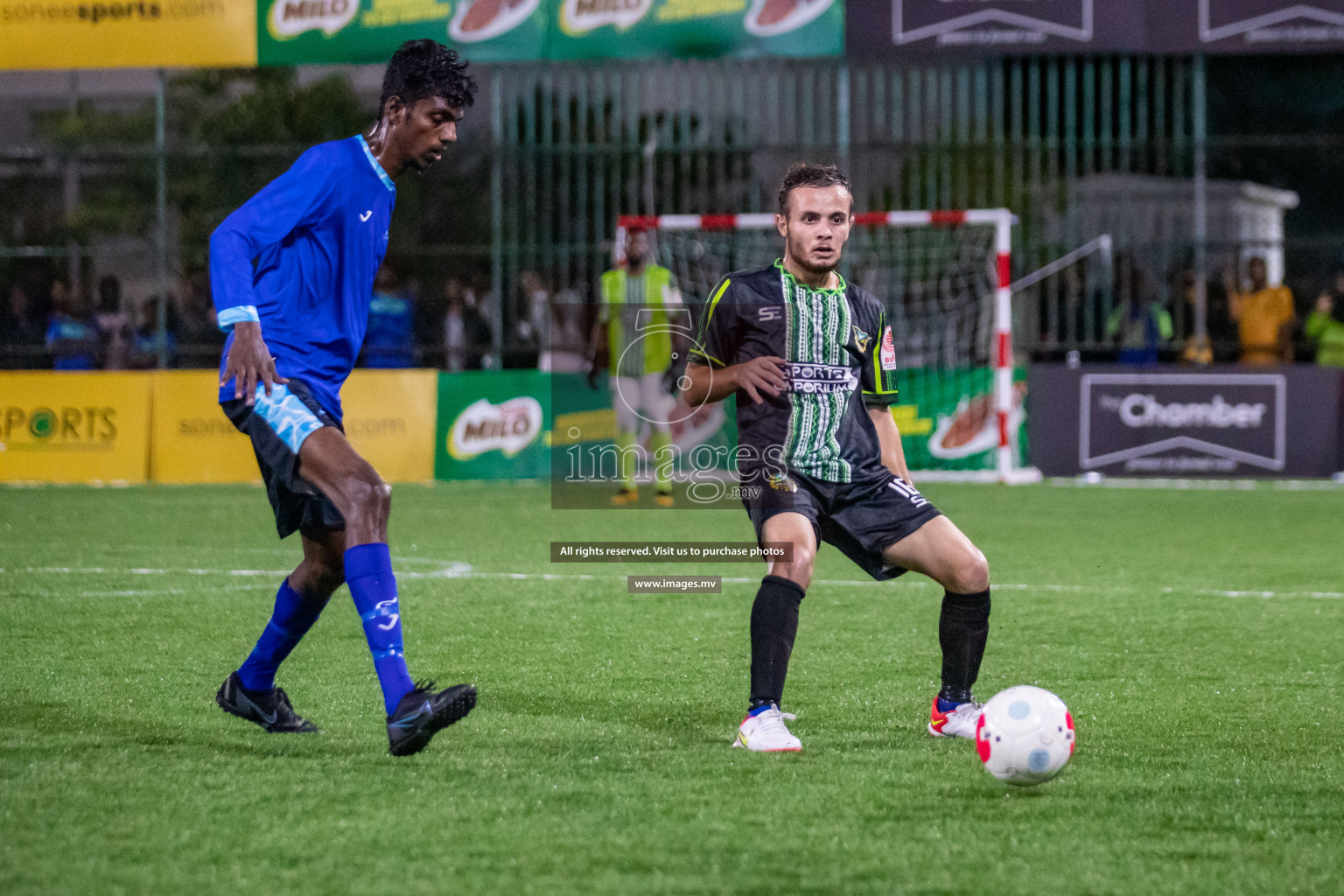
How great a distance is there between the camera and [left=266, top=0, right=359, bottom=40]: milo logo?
1577 centimetres

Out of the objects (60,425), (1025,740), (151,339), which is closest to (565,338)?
(151,339)

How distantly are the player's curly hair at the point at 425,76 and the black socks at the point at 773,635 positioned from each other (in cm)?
167

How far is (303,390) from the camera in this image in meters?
4.28

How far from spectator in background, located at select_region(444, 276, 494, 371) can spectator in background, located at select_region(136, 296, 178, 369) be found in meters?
2.90

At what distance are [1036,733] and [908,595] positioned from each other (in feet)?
12.8

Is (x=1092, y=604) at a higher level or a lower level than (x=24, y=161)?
lower

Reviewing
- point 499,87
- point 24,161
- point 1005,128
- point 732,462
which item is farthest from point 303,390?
point 24,161

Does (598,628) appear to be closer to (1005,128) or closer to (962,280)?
(962,280)

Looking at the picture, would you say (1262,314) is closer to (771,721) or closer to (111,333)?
(111,333)

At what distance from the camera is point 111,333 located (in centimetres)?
1627

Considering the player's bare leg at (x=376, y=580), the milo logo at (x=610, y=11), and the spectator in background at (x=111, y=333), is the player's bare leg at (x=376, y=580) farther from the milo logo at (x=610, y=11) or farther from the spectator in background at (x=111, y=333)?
the spectator in background at (x=111, y=333)

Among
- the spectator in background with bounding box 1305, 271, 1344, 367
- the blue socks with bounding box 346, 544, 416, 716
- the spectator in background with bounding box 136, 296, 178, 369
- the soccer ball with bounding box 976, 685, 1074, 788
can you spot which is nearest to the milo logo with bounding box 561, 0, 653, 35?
the spectator in background with bounding box 136, 296, 178, 369

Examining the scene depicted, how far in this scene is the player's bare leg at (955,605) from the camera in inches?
175

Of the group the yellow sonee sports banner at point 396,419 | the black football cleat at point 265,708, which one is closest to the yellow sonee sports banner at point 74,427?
the yellow sonee sports banner at point 396,419
